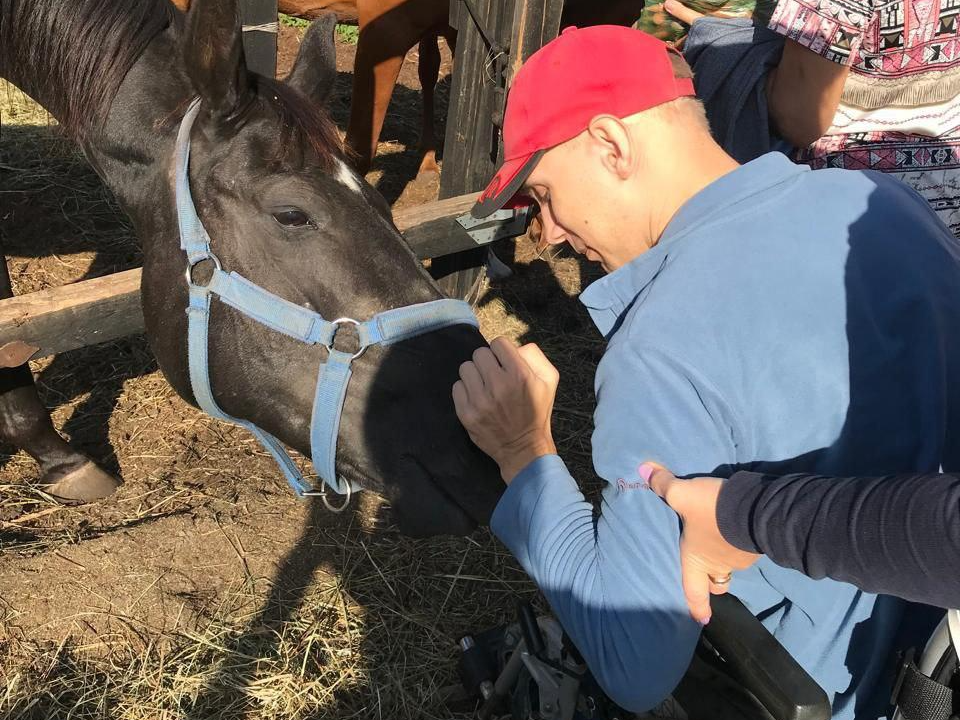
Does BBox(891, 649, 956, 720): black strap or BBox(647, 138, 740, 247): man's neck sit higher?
BBox(647, 138, 740, 247): man's neck

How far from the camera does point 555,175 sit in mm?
1407

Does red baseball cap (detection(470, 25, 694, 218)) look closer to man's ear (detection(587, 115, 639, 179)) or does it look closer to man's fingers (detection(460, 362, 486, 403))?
man's ear (detection(587, 115, 639, 179))

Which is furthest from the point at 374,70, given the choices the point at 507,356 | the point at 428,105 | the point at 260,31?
the point at 507,356

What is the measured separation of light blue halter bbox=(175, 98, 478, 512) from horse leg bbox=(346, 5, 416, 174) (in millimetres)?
2626

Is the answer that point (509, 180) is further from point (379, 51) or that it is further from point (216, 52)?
point (379, 51)

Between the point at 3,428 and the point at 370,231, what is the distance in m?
1.95

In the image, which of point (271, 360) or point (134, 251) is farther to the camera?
point (134, 251)

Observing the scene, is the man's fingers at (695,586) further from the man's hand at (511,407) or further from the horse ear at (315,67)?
the horse ear at (315,67)

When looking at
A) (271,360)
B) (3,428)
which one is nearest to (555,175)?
(271,360)

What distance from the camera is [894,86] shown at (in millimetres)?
2264

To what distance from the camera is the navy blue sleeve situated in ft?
2.98

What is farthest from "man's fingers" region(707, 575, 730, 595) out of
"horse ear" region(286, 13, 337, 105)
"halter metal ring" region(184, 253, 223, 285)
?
"horse ear" region(286, 13, 337, 105)

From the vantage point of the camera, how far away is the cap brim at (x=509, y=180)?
1.42 meters

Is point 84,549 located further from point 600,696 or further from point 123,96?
point 600,696
